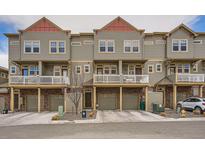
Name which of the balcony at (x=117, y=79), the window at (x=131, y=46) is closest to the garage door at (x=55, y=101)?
the balcony at (x=117, y=79)

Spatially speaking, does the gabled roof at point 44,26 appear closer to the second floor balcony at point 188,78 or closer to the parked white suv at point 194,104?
the second floor balcony at point 188,78

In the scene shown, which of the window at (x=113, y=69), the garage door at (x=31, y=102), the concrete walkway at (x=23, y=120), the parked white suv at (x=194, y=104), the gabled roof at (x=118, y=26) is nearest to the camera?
the concrete walkway at (x=23, y=120)

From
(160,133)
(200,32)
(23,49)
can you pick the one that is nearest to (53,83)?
(23,49)

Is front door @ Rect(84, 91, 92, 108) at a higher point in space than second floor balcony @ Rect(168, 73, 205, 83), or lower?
lower

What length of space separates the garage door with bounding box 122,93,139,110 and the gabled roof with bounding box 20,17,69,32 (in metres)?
12.5

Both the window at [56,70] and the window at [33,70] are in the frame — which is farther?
the window at [56,70]

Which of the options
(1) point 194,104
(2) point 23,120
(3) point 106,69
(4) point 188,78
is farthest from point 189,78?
(2) point 23,120

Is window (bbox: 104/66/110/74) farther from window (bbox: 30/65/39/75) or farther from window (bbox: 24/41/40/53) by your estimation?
window (bbox: 24/41/40/53)

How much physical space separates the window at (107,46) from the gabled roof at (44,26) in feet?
18.8

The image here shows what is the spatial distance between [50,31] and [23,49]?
420cm

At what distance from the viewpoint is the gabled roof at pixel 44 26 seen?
24641 millimetres

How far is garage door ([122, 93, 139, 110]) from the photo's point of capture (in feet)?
81.5

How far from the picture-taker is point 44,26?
81.3 feet

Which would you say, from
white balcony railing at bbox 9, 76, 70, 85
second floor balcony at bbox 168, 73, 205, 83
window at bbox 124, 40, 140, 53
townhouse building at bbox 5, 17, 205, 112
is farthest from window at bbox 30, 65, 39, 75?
second floor balcony at bbox 168, 73, 205, 83
